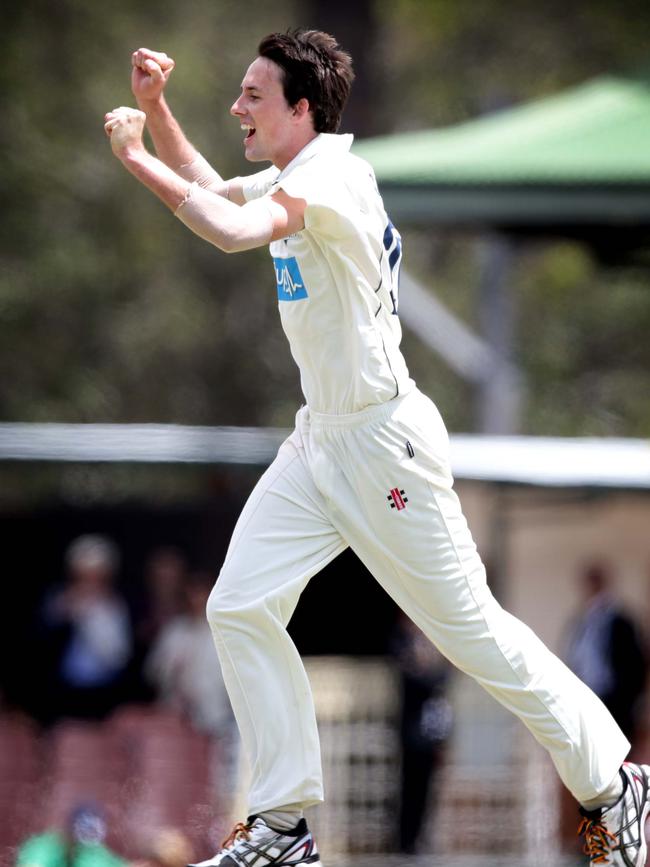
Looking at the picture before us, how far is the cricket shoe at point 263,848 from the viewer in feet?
17.1

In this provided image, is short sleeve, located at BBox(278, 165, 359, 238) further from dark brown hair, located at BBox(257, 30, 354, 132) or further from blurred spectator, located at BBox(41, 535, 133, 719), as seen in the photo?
blurred spectator, located at BBox(41, 535, 133, 719)

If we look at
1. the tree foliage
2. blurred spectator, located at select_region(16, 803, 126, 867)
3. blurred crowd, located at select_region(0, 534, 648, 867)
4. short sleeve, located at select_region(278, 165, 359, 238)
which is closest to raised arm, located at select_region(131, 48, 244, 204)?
short sleeve, located at select_region(278, 165, 359, 238)

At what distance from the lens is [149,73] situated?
213 inches

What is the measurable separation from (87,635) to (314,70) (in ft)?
23.5

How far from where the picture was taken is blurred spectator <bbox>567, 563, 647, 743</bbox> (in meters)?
11.5

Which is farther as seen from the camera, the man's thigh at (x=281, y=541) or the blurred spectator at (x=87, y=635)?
the blurred spectator at (x=87, y=635)

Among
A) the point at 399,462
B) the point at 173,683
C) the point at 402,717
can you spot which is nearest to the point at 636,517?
the point at 402,717

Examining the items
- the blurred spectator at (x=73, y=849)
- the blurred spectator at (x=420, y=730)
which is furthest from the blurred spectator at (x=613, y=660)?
the blurred spectator at (x=73, y=849)

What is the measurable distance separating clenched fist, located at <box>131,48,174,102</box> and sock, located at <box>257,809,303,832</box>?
2.17 metres

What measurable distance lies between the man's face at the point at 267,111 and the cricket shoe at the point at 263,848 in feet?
Answer: 6.50

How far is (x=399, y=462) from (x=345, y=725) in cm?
654

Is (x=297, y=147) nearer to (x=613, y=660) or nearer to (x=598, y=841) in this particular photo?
(x=598, y=841)

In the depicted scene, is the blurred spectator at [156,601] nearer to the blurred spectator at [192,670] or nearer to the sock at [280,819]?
the blurred spectator at [192,670]

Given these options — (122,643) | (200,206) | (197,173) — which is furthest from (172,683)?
(200,206)
